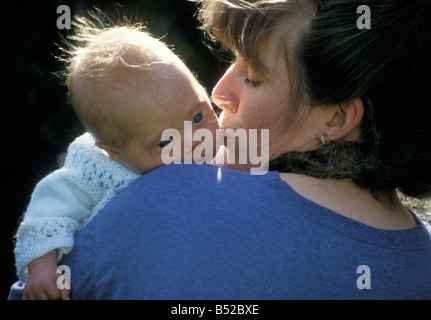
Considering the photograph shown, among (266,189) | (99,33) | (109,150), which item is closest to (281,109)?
(266,189)

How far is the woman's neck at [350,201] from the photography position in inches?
59.8

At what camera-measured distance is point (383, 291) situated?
1.48 metres

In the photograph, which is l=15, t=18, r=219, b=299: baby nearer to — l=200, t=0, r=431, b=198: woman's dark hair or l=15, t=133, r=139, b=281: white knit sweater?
l=15, t=133, r=139, b=281: white knit sweater

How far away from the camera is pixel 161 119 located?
179cm

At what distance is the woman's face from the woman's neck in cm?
22

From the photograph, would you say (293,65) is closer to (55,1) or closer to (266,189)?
(266,189)

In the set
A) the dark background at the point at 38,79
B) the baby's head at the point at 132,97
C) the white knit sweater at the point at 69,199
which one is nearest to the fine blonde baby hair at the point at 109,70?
the baby's head at the point at 132,97

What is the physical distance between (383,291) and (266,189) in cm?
45

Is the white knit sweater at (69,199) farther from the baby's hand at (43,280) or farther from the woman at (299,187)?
the woman at (299,187)

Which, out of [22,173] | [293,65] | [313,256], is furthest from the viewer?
[22,173]

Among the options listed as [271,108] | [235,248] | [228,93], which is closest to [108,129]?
[228,93]

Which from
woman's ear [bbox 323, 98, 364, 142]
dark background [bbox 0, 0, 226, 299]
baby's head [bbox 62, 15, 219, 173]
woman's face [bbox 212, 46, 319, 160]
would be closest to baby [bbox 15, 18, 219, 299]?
baby's head [bbox 62, 15, 219, 173]

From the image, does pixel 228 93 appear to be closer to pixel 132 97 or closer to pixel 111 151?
pixel 132 97

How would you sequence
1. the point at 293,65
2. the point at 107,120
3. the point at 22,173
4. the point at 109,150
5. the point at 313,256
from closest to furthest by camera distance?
the point at 313,256, the point at 293,65, the point at 107,120, the point at 109,150, the point at 22,173
